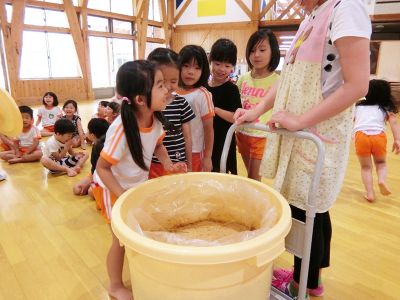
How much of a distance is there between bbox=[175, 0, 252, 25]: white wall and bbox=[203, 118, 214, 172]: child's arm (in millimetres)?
10032

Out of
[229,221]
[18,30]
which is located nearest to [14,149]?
[229,221]

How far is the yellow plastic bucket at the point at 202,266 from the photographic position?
650 mm

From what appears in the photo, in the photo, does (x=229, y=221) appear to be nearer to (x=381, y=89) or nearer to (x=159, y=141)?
(x=159, y=141)

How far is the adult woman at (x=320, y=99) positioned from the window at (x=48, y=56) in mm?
8887

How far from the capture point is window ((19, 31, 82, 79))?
8.35 m

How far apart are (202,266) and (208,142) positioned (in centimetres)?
108

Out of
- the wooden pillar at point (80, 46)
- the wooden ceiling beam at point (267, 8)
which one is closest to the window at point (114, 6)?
the wooden pillar at point (80, 46)

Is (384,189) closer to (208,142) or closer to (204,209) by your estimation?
(208,142)

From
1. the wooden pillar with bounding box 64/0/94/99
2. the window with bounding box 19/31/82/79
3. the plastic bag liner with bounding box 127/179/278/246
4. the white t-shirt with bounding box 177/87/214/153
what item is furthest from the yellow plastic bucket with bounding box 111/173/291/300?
the wooden pillar with bounding box 64/0/94/99

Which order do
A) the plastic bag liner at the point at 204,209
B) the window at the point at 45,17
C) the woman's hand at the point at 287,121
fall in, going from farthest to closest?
the window at the point at 45,17 → the plastic bag liner at the point at 204,209 → the woman's hand at the point at 287,121

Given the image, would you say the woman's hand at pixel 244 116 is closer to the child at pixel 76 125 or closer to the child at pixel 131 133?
the child at pixel 131 133

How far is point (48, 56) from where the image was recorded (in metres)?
8.75

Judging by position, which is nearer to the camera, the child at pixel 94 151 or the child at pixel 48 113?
the child at pixel 94 151

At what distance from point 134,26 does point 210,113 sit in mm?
10242
